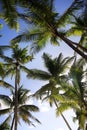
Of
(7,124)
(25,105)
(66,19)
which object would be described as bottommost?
(7,124)

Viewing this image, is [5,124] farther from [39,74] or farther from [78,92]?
[78,92]

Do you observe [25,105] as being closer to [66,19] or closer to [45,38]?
[45,38]

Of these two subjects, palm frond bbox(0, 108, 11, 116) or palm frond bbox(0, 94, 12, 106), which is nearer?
palm frond bbox(0, 108, 11, 116)

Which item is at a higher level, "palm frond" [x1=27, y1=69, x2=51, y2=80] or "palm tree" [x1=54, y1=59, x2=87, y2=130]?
"palm frond" [x1=27, y1=69, x2=51, y2=80]

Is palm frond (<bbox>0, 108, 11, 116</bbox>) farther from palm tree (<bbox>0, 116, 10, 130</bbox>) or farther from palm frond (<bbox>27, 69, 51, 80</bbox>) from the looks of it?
palm frond (<bbox>27, 69, 51, 80</bbox>)

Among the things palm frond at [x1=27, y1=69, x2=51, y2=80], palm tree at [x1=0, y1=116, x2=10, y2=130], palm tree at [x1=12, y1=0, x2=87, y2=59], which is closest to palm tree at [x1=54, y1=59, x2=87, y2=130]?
palm tree at [x1=12, y1=0, x2=87, y2=59]

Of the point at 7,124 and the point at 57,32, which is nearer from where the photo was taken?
the point at 57,32

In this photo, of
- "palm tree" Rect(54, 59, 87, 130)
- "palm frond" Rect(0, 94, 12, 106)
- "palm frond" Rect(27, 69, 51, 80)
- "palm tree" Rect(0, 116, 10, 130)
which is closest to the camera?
"palm tree" Rect(54, 59, 87, 130)

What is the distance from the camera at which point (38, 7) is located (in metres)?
16.9

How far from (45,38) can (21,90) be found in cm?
1202

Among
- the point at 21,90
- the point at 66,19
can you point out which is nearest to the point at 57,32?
the point at 66,19

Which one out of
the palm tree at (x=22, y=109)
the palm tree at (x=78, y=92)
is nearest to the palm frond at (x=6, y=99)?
the palm tree at (x=22, y=109)

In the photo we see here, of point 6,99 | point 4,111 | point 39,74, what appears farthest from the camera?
point 6,99

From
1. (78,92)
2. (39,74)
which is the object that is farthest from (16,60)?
(78,92)
